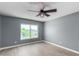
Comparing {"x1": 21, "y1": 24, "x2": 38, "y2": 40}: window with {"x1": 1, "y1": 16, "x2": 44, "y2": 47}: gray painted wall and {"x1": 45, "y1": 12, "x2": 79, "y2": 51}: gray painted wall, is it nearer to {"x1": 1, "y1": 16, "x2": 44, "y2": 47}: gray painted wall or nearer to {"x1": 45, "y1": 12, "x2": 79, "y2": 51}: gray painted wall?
{"x1": 1, "y1": 16, "x2": 44, "y2": 47}: gray painted wall

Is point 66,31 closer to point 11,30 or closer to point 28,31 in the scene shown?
point 28,31

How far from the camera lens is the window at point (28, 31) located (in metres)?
6.08

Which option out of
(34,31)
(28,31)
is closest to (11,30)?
(28,31)

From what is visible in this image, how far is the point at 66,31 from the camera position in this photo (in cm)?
476

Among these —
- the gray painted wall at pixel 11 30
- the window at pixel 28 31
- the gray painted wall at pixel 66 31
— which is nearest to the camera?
the gray painted wall at pixel 66 31

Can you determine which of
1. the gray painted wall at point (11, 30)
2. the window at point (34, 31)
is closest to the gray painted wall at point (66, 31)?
the window at point (34, 31)

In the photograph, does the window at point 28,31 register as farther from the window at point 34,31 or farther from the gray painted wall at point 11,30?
the gray painted wall at point 11,30

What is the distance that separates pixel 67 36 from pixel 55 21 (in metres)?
1.82

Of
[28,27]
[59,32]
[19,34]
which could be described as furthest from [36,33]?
[59,32]

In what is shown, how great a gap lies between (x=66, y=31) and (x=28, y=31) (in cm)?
331

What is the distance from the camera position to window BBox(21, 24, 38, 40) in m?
6.08

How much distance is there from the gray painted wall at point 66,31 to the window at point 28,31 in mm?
1520

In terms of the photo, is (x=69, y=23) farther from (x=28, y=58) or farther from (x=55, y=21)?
(x=28, y=58)

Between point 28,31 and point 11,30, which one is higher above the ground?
point 11,30
